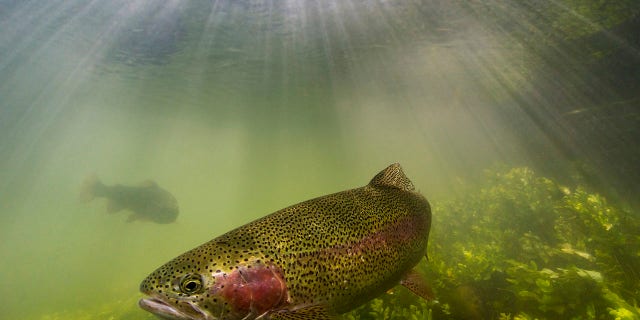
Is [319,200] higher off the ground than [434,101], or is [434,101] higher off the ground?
[319,200]

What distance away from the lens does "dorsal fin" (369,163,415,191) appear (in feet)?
10.2

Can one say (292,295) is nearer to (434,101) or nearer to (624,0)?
(624,0)

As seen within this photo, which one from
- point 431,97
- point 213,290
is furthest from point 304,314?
point 431,97

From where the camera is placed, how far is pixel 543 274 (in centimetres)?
364

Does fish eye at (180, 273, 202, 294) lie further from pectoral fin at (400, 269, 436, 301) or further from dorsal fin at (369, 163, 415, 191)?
dorsal fin at (369, 163, 415, 191)

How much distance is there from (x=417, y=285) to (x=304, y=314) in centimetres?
130

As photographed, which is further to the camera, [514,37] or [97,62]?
[97,62]

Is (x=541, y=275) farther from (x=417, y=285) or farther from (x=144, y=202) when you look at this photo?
(x=144, y=202)

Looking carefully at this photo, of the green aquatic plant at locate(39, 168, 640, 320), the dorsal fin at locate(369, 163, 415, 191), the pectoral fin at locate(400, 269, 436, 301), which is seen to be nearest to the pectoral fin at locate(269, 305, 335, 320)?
the pectoral fin at locate(400, 269, 436, 301)

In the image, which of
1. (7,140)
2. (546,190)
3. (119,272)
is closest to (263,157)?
(119,272)

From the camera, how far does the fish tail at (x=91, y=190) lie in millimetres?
21656

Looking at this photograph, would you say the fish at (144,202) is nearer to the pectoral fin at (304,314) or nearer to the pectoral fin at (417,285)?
the pectoral fin at (417,285)

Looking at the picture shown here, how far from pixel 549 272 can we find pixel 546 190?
6.34 m

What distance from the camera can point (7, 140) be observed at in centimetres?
3591
